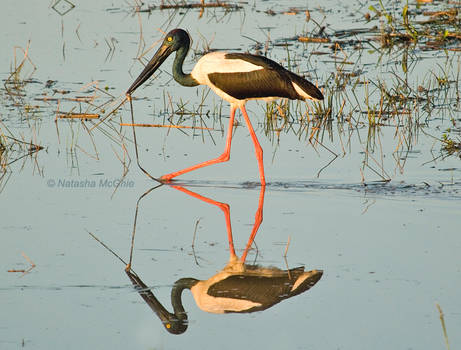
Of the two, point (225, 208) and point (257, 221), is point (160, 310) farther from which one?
point (225, 208)

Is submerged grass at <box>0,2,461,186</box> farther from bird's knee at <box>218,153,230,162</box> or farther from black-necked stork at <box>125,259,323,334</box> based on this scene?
black-necked stork at <box>125,259,323,334</box>

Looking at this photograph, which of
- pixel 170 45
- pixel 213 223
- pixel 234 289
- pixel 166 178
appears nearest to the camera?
pixel 234 289

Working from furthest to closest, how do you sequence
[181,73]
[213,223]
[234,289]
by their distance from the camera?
[181,73], [213,223], [234,289]

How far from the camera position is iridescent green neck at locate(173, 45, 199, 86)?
808 centimetres

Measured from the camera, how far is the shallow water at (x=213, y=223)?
4.59 meters

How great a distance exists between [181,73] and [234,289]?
3.47 m

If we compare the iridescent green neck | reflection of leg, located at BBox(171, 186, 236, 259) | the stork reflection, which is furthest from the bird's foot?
the stork reflection

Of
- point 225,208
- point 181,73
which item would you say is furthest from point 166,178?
point 181,73

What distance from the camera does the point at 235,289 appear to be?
510 centimetres

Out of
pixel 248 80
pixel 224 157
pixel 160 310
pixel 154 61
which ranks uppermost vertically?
pixel 154 61

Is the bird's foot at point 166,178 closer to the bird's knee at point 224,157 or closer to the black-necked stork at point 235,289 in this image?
the bird's knee at point 224,157

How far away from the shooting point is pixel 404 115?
903 cm

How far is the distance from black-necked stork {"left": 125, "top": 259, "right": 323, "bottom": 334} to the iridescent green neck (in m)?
2.92

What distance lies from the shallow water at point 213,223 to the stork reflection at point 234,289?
0.15ft
